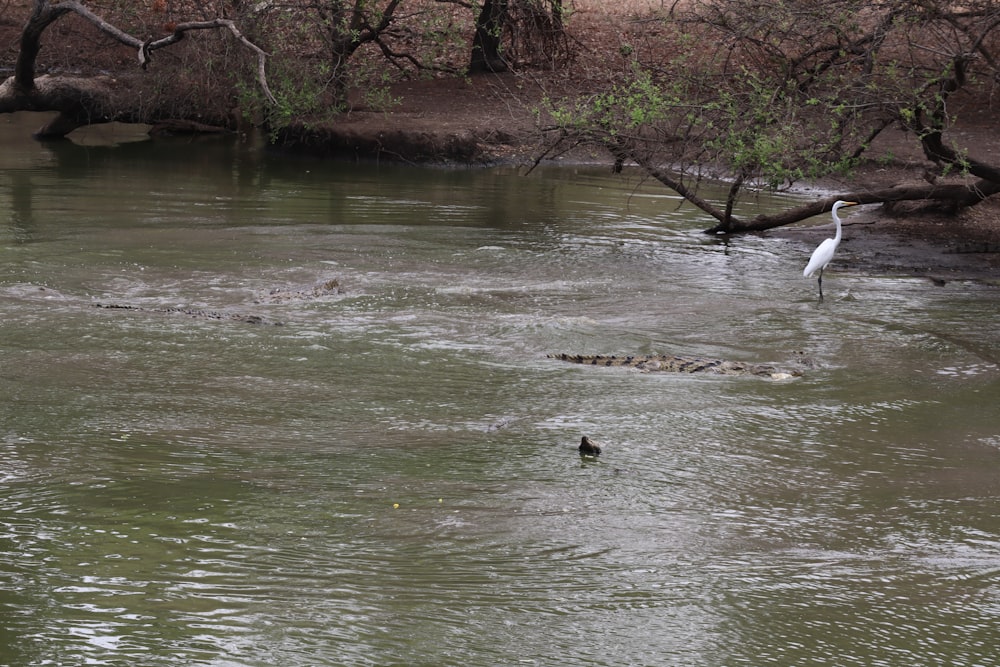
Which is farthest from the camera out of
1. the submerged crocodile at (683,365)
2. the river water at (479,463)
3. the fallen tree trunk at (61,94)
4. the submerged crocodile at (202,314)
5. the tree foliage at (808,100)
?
the fallen tree trunk at (61,94)

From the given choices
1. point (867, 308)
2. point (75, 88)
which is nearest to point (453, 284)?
point (867, 308)

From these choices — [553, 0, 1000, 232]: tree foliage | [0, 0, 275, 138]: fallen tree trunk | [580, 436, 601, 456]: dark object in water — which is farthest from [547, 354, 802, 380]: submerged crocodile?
[0, 0, 275, 138]: fallen tree trunk

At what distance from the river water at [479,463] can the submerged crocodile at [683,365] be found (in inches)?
6.5

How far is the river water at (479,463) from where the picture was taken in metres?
4.94

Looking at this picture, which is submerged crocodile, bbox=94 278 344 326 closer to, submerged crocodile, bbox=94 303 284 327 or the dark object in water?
submerged crocodile, bbox=94 303 284 327

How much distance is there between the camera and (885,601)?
5.23 m

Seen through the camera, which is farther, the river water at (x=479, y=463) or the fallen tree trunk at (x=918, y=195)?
the fallen tree trunk at (x=918, y=195)

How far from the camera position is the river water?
4.94 meters

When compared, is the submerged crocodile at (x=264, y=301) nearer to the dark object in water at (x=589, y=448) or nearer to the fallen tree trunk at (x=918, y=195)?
the dark object in water at (x=589, y=448)

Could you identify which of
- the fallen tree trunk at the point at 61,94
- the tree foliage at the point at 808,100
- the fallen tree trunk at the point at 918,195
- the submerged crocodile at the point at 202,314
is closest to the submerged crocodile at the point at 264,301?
the submerged crocodile at the point at 202,314

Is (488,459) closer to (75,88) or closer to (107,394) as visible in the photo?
(107,394)

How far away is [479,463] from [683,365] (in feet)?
8.52

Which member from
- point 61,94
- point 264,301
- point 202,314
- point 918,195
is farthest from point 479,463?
point 61,94

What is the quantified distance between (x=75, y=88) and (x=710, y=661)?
2016cm
